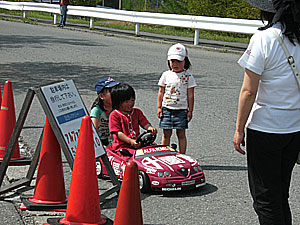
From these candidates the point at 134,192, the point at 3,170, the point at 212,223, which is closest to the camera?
the point at 134,192

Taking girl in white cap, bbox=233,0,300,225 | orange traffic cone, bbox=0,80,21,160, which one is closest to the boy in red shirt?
orange traffic cone, bbox=0,80,21,160

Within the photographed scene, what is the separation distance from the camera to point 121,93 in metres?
5.50

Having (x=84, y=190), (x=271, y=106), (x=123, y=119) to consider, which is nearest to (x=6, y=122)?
(x=123, y=119)

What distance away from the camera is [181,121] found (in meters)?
5.92

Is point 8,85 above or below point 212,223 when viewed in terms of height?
above

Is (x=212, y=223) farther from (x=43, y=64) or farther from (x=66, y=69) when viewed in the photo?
(x=43, y=64)

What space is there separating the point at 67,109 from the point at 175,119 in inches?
63.2

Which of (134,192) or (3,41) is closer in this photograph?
(134,192)

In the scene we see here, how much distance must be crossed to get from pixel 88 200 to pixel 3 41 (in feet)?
43.8

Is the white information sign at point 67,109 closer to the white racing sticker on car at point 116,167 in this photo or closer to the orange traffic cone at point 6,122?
the white racing sticker on car at point 116,167

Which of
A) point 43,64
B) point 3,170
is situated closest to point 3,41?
point 43,64

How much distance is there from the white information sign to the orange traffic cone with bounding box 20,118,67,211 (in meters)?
0.12

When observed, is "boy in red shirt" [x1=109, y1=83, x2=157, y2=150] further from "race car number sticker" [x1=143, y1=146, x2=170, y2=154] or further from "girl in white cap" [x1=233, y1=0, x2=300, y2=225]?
"girl in white cap" [x1=233, y1=0, x2=300, y2=225]

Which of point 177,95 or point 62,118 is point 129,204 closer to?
point 62,118
